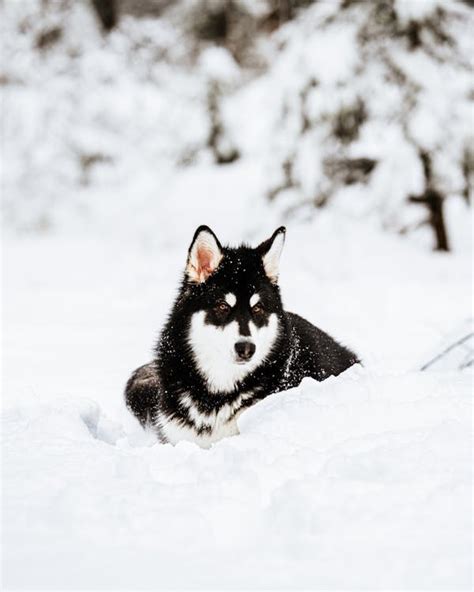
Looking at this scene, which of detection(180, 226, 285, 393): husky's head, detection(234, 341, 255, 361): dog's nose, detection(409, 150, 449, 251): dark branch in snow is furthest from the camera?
detection(409, 150, 449, 251): dark branch in snow

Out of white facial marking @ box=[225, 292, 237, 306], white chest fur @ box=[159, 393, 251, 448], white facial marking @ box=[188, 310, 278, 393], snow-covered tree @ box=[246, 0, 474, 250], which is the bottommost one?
white chest fur @ box=[159, 393, 251, 448]

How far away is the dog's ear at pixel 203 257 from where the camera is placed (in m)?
4.67

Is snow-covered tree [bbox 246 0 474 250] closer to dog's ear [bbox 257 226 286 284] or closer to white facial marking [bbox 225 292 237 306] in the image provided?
dog's ear [bbox 257 226 286 284]

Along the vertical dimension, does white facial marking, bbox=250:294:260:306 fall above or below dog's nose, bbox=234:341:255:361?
above

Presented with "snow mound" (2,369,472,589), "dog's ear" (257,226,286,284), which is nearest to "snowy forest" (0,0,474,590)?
"snow mound" (2,369,472,589)

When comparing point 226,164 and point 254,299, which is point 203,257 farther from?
point 226,164

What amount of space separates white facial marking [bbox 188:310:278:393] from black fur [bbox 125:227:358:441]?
1.4 inches

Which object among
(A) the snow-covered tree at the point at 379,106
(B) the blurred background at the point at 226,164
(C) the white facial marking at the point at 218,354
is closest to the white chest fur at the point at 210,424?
(C) the white facial marking at the point at 218,354

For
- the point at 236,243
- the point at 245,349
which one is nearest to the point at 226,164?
the point at 236,243

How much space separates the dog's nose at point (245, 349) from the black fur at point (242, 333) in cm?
9

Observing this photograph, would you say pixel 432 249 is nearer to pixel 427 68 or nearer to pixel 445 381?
pixel 427 68

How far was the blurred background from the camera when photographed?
10.6 meters

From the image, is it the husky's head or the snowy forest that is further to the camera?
the husky's head

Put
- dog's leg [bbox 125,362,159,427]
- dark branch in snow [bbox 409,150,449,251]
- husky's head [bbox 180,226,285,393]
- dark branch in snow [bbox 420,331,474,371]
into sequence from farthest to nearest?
dark branch in snow [bbox 409,150,449,251]
dog's leg [bbox 125,362,159,427]
dark branch in snow [bbox 420,331,474,371]
husky's head [bbox 180,226,285,393]
